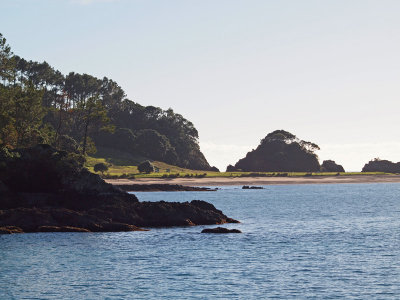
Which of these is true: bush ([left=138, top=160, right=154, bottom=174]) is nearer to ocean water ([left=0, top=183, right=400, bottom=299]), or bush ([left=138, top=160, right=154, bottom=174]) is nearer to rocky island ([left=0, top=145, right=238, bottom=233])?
rocky island ([left=0, top=145, right=238, bottom=233])

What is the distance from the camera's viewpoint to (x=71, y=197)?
7012 cm

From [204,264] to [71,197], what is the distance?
29769mm

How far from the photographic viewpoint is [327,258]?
4806cm

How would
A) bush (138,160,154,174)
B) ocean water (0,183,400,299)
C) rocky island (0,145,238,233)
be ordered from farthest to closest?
bush (138,160,154,174) < rocky island (0,145,238,233) < ocean water (0,183,400,299)

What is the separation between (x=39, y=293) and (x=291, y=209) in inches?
2962

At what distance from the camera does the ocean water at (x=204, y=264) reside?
3541cm

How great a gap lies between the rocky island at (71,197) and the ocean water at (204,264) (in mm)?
2883

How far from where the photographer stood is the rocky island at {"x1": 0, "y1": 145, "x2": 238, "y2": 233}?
219ft

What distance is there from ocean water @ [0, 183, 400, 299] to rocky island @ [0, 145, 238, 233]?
2.88 m

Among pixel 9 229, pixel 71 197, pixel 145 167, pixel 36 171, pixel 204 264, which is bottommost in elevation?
pixel 204 264

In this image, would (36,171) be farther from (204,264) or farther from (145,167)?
(145,167)

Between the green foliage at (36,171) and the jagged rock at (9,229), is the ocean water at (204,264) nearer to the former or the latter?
the jagged rock at (9,229)

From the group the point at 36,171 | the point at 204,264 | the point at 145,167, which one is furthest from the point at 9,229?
the point at 145,167

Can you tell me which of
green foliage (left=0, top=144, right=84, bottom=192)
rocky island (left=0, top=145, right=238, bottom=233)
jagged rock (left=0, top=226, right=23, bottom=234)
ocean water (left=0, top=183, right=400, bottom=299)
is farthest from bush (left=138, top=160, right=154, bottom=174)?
jagged rock (left=0, top=226, right=23, bottom=234)
